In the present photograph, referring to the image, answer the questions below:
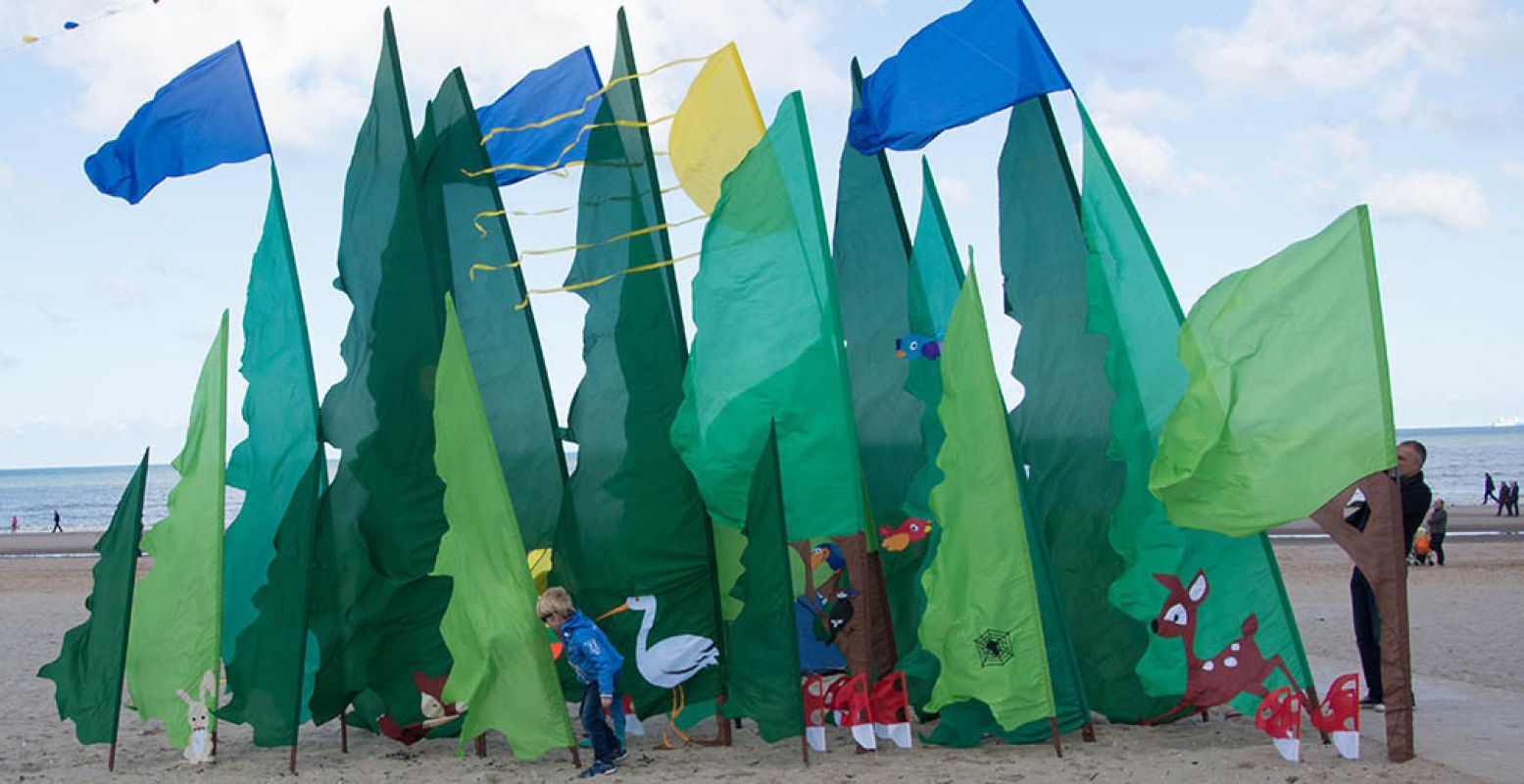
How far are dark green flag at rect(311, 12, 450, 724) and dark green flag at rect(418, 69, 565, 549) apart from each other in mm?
635

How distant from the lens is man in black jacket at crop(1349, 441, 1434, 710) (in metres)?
7.61

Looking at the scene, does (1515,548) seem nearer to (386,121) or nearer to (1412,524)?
(1412,524)

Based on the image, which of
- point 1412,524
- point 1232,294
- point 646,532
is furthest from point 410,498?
point 1412,524

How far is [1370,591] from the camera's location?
7504 mm

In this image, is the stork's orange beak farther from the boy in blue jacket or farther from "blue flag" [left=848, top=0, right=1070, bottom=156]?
"blue flag" [left=848, top=0, right=1070, bottom=156]

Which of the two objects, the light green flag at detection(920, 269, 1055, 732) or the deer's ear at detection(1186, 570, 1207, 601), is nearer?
the light green flag at detection(920, 269, 1055, 732)

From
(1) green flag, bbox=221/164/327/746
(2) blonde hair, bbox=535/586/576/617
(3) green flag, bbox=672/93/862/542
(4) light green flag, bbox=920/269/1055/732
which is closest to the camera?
(4) light green flag, bbox=920/269/1055/732

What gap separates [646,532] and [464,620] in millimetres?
1195

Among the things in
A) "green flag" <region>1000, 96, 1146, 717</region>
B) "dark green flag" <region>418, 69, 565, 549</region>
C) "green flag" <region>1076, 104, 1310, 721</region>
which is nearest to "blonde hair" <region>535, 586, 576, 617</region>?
"dark green flag" <region>418, 69, 565, 549</region>

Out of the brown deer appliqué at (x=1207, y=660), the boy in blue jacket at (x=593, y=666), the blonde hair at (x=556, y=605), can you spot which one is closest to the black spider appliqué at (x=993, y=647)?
the brown deer appliqué at (x=1207, y=660)

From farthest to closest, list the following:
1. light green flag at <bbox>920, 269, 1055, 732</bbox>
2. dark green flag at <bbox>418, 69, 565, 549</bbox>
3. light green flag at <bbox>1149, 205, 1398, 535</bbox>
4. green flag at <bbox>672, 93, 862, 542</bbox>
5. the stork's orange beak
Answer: dark green flag at <bbox>418, 69, 565, 549</bbox> → the stork's orange beak → green flag at <bbox>672, 93, 862, 542</bbox> → light green flag at <bbox>920, 269, 1055, 732</bbox> → light green flag at <bbox>1149, 205, 1398, 535</bbox>

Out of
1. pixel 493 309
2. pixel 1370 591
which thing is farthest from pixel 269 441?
pixel 1370 591

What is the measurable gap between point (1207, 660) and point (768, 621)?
8.01ft

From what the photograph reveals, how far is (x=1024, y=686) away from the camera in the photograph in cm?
715
